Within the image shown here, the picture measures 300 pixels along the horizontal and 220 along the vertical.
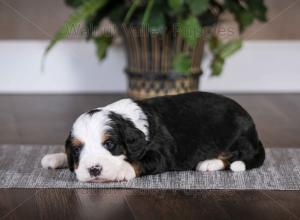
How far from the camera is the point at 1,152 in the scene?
8.04 ft

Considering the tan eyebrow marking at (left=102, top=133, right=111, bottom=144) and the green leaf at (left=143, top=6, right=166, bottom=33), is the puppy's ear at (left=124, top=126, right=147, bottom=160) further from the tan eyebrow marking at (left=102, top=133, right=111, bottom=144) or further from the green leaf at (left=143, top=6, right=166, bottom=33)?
the green leaf at (left=143, top=6, right=166, bottom=33)

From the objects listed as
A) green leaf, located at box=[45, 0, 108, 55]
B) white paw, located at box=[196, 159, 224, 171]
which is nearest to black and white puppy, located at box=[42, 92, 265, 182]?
white paw, located at box=[196, 159, 224, 171]

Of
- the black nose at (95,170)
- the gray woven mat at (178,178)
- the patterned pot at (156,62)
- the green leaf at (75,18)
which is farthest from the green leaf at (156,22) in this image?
the black nose at (95,170)

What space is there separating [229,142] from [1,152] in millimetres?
907

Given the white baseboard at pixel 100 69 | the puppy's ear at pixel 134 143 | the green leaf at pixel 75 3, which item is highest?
the green leaf at pixel 75 3

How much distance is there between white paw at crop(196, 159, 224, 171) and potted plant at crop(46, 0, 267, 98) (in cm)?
95

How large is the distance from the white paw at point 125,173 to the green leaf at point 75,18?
1080 millimetres

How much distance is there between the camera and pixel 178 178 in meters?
2.09

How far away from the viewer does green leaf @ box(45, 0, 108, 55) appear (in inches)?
115

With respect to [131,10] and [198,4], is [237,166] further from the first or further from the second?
[131,10]

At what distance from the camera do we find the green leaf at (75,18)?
9.61 feet

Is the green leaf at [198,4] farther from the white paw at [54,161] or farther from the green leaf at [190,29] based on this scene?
the white paw at [54,161]

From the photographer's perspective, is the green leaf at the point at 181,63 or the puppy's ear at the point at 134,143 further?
the green leaf at the point at 181,63

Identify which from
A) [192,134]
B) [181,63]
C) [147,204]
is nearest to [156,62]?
[181,63]
